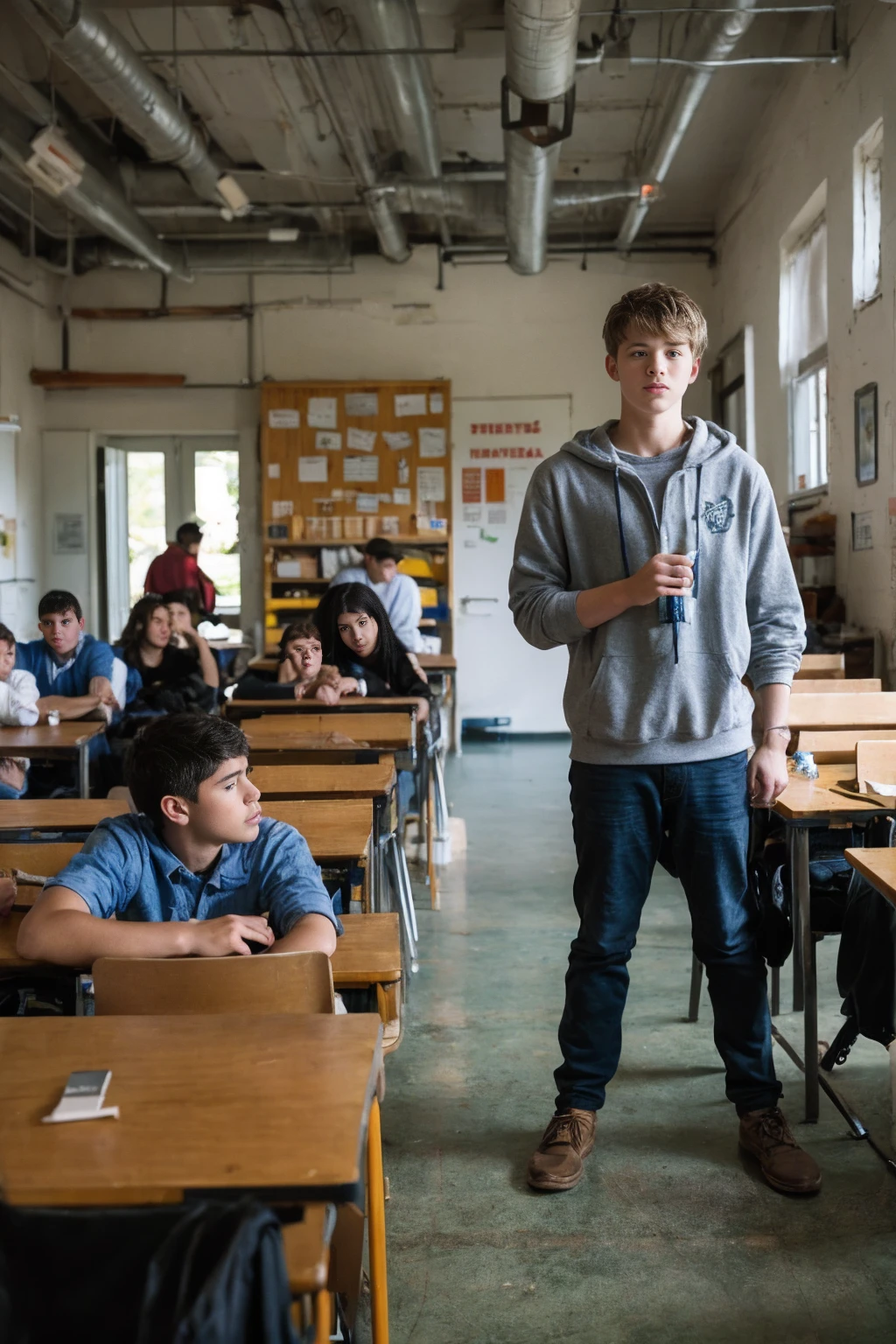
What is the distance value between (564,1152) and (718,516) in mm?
1207

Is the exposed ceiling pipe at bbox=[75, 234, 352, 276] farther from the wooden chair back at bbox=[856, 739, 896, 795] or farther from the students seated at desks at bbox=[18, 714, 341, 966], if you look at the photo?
the students seated at desks at bbox=[18, 714, 341, 966]

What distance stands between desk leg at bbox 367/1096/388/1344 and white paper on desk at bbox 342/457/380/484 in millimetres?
7531

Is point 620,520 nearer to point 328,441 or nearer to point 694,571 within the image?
point 694,571

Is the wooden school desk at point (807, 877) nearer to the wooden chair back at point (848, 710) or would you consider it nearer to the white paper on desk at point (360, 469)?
the wooden chair back at point (848, 710)

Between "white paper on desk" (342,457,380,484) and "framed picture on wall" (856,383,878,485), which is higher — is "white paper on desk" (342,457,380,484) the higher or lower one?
the higher one

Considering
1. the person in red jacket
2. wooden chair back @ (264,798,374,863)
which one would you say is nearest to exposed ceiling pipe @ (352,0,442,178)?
the person in red jacket

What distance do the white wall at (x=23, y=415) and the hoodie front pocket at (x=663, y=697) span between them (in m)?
6.78

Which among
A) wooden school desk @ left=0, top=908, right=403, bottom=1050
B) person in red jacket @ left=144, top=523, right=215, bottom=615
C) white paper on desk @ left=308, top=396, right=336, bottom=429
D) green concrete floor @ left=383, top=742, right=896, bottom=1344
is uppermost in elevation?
white paper on desk @ left=308, top=396, right=336, bottom=429

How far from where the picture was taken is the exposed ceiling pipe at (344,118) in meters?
5.20

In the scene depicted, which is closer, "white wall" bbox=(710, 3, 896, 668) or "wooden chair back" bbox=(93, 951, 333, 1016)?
"wooden chair back" bbox=(93, 951, 333, 1016)

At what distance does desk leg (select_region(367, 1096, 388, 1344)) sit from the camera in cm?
142

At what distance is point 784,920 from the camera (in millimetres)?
2277

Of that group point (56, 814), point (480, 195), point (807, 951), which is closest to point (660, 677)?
point (807, 951)

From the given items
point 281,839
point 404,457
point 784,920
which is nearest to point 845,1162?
point 784,920
